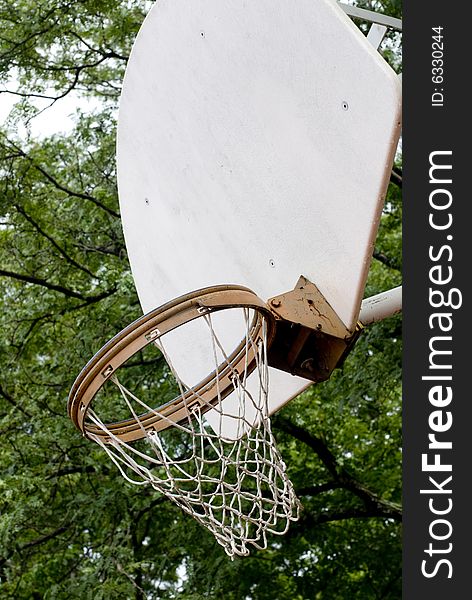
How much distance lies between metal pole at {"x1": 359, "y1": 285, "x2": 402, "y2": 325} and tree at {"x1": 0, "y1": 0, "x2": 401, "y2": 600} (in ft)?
8.44

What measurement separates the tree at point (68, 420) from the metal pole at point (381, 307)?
8.44 feet

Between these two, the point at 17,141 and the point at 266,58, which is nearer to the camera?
the point at 266,58

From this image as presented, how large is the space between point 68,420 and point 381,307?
318 centimetres

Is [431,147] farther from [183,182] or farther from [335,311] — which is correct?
[183,182]

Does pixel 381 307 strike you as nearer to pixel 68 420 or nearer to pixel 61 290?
pixel 68 420

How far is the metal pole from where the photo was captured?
8.24ft

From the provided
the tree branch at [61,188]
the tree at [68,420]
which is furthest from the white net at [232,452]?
the tree branch at [61,188]

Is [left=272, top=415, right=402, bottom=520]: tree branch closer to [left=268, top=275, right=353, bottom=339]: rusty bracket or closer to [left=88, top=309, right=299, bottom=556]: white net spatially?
[left=88, top=309, right=299, bottom=556]: white net

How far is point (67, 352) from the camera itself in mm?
5621

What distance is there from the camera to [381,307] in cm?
252

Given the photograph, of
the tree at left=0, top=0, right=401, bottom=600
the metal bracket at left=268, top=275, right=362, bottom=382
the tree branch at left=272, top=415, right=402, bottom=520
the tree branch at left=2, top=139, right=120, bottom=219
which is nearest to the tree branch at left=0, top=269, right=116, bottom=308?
the tree at left=0, top=0, right=401, bottom=600

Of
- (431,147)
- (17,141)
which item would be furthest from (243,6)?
(17,141)

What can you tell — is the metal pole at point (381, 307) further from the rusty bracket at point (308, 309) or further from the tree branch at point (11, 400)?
the tree branch at point (11, 400)

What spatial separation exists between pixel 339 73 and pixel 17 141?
3848 millimetres
